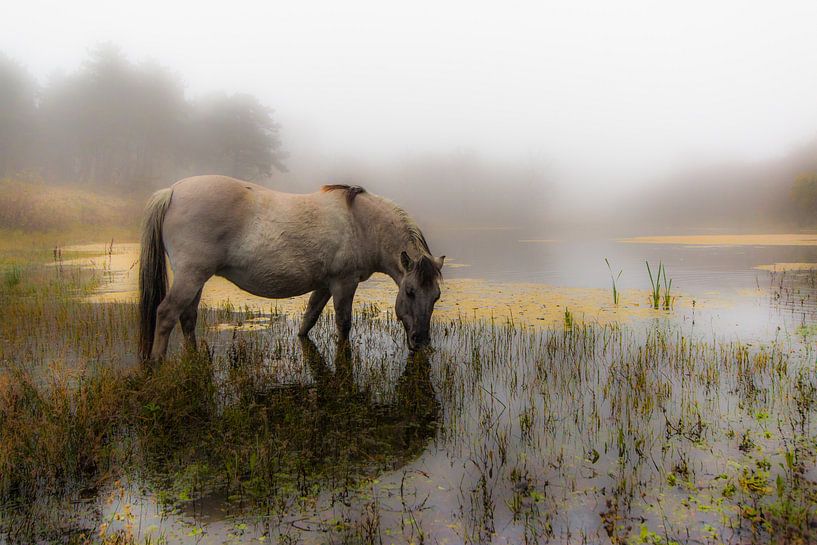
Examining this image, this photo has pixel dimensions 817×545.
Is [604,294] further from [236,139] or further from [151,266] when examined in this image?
[236,139]

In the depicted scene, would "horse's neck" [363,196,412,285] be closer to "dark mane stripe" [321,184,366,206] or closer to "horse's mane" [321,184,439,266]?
"horse's mane" [321,184,439,266]

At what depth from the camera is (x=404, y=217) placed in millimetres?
6961

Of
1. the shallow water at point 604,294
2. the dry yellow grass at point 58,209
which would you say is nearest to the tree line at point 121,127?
the dry yellow grass at point 58,209

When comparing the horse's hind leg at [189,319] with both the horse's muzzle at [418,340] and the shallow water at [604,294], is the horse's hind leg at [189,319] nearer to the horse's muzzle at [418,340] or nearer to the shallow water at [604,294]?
the shallow water at [604,294]

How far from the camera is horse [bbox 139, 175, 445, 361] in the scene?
5902 mm

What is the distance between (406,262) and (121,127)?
4914 centimetres

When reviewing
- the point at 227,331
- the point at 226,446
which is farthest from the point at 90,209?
the point at 226,446

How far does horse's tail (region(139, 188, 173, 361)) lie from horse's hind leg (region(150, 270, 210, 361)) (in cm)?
16

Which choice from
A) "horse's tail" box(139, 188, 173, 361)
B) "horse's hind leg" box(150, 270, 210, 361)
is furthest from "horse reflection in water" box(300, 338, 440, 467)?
"horse's tail" box(139, 188, 173, 361)

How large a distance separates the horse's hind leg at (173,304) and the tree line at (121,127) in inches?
1690

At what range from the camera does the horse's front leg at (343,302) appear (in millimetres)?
6793

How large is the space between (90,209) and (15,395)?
32.9m

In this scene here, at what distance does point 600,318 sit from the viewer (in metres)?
9.44

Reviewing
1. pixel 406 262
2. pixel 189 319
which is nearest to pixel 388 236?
pixel 406 262
